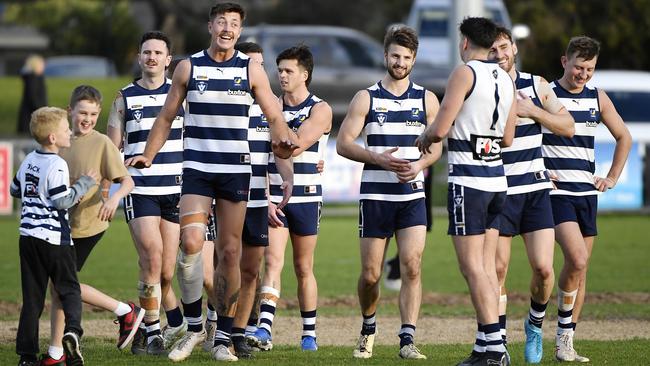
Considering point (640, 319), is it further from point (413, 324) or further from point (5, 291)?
point (5, 291)

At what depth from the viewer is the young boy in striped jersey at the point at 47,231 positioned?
27.8 feet

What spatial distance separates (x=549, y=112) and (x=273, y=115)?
2027mm

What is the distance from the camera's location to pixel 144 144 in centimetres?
1036

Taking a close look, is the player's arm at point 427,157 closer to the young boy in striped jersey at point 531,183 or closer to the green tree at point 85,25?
the young boy in striped jersey at point 531,183

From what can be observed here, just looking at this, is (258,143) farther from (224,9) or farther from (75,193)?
(75,193)

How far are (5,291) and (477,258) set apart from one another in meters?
7.88

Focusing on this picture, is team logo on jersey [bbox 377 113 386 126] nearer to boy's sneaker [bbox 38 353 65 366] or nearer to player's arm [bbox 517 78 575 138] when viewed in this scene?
player's arm [bbox 517 78 575 138]

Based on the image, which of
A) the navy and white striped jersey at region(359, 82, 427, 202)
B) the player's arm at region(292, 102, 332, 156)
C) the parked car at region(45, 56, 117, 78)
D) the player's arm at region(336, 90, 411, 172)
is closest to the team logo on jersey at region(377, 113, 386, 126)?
the navy and white striped jersey at region(359, 82, 427, 202)

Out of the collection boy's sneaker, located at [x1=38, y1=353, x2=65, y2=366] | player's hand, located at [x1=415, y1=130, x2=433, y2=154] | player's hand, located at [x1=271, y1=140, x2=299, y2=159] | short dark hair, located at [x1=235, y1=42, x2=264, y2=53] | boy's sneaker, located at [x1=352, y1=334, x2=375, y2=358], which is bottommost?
boy's sneaker, located at [x1=352, y1=334, x2=375, y2=358]

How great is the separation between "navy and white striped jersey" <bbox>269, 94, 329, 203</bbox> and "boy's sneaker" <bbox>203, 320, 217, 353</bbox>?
1.14m

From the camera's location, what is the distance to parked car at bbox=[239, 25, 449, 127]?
2994 centimetres

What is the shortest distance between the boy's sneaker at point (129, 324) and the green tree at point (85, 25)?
48.1m

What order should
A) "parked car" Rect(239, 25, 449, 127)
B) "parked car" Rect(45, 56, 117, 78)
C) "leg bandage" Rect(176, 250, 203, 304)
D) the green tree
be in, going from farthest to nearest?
the green tree
"parked car" Rect(45, 56, 117, 78)
"parked car" Rect(239, 25, 449, 127)
"leg bandage" Rect(176, 250, 203, 304)

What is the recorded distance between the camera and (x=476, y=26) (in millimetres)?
8672
